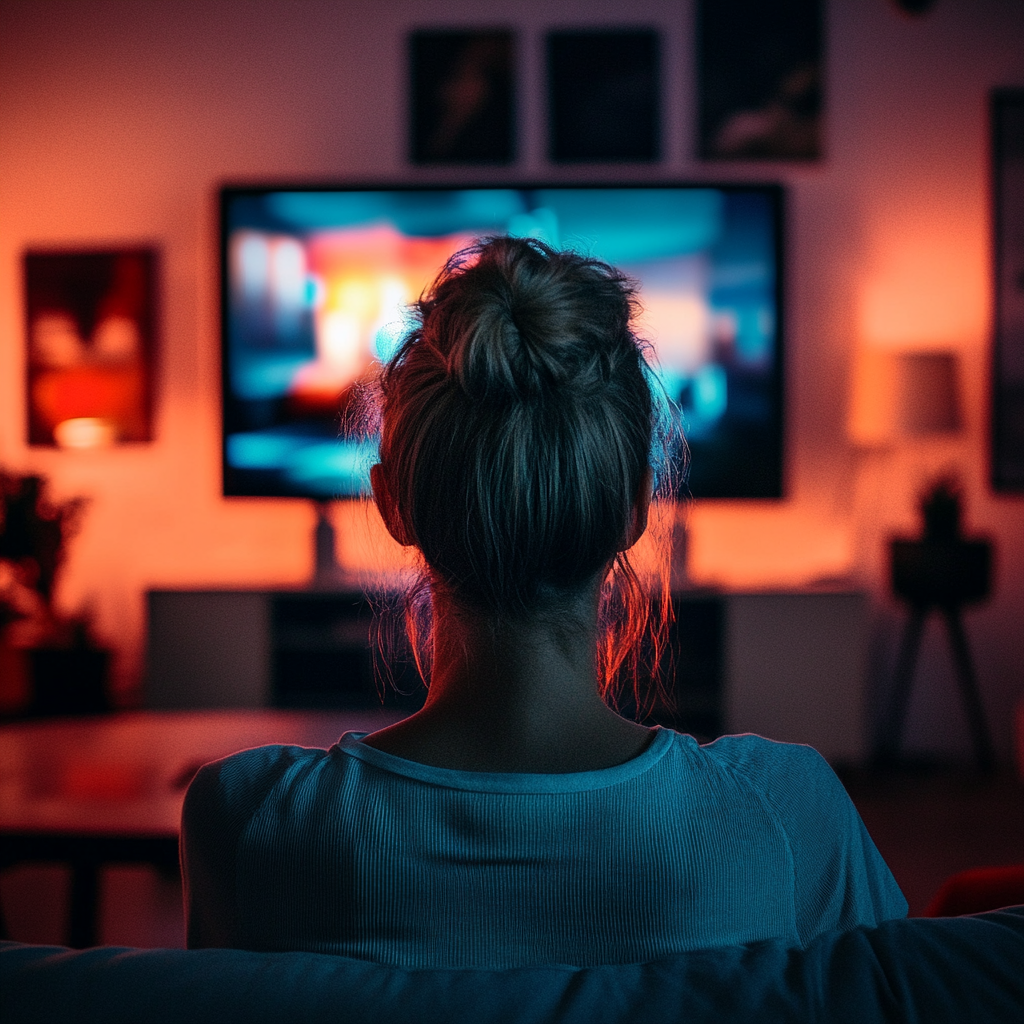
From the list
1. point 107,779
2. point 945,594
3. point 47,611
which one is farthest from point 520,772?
point 47,611

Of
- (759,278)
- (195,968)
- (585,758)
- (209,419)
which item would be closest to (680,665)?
(759,278)

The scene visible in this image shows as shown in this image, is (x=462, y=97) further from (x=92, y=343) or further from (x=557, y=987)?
(x=557, y=987)

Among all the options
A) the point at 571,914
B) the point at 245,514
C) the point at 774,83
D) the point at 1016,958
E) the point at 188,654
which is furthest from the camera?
the point at 245,514

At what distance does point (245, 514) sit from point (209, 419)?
0.37 m

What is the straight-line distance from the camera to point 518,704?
65 cm

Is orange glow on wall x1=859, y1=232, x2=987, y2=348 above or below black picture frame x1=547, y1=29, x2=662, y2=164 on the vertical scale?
below

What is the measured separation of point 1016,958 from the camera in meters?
0.46

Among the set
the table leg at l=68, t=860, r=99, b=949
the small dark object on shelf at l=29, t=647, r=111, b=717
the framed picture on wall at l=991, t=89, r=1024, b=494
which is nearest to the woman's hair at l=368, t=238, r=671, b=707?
the table leg at l=68, t=860, r=99, b=949

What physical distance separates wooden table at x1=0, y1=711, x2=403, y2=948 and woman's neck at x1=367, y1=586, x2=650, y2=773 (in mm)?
937

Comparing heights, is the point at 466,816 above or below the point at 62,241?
below

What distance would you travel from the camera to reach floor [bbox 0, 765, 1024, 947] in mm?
2078

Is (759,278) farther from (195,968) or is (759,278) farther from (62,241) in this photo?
(195,968)

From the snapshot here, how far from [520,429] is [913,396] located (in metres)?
2.82

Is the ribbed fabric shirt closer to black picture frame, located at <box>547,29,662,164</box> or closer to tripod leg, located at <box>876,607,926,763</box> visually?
tripod leg, located at <box>876,607,926,763</box>
